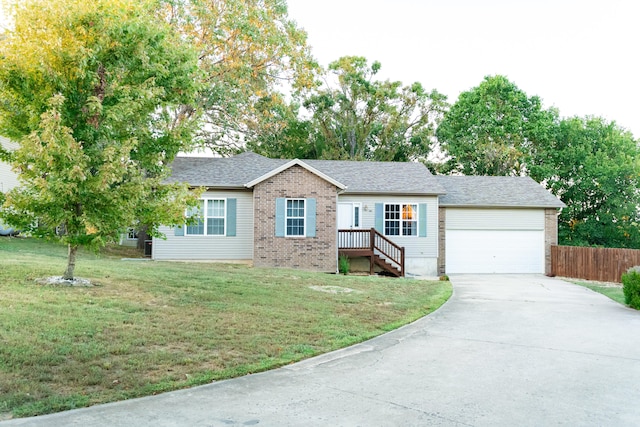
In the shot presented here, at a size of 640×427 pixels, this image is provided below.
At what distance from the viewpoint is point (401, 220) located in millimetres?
23453

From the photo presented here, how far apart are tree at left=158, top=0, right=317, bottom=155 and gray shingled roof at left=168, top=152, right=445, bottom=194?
6.05 feet

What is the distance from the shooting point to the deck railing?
21406 mm

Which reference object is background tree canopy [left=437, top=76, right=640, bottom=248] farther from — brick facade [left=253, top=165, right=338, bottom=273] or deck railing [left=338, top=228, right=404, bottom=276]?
brick facade [left=253, top=165, right=338, bottom=273]

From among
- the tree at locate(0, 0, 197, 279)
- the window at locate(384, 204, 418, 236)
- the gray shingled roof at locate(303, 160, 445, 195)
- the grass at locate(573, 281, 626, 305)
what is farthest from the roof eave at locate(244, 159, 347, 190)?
the grass at locate(573, 281, 626, 305)

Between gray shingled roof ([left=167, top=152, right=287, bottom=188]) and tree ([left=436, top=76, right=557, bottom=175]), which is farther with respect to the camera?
tree ([left=436, top=76, right=557, bottom=175])

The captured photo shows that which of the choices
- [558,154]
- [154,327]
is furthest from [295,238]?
[558,154]

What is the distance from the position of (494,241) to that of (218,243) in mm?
12737

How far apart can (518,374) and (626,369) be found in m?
1.66

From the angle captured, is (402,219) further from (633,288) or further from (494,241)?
(633,288)

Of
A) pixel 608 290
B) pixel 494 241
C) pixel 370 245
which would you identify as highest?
pixel 494 241

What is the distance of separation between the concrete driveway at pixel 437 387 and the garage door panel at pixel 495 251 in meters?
13.9

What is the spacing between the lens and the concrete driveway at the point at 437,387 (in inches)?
204

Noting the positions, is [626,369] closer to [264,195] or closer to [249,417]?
[249,417]

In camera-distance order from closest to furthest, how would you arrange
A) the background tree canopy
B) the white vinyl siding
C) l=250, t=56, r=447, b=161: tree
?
the white vinyl siding → the background tree canopy → l=250, t=56, r=447, b=161: tree
